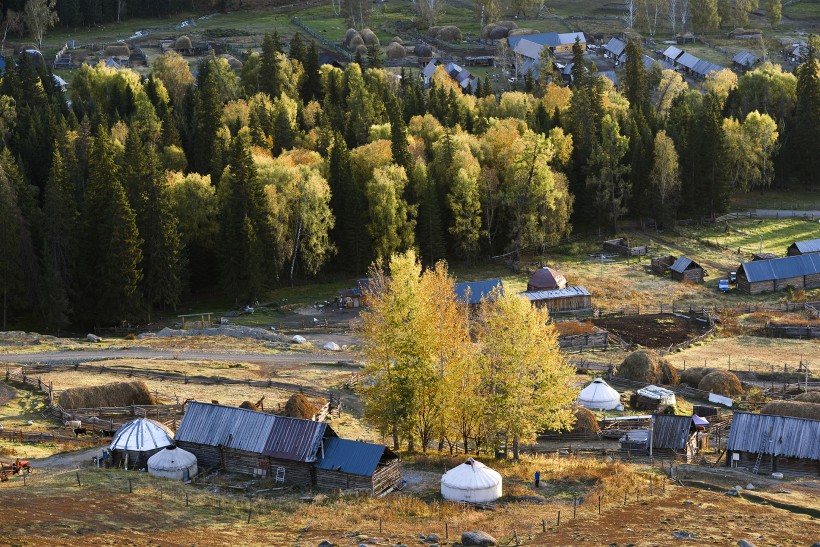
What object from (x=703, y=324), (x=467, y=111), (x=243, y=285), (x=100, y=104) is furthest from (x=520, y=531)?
(x=100, y=104)

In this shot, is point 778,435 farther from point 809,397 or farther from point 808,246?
point 808,246

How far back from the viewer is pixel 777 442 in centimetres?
5622

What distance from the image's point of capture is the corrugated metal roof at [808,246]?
10275 centimetres

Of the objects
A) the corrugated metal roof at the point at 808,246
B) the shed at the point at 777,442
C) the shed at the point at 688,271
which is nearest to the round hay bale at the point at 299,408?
the shed at the point at 777,442

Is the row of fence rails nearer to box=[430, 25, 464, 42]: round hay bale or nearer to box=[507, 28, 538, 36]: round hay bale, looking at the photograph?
box=[430, 25, 464, 42]: round hay bale

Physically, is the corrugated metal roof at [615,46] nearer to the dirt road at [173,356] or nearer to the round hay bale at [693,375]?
the round hay bale at [693,375]

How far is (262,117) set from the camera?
121750 mm

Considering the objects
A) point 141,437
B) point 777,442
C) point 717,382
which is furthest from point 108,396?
point 717,382

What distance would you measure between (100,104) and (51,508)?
306ft

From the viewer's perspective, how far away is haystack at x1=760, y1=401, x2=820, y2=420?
60.2 meters

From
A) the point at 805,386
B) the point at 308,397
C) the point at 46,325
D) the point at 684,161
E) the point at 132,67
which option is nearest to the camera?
the point at 308,397

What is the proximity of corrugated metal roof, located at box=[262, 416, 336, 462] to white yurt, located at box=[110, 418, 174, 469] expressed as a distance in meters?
4.94

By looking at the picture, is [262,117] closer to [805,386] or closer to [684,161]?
[684,161]

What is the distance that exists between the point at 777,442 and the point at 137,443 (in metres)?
30.4
